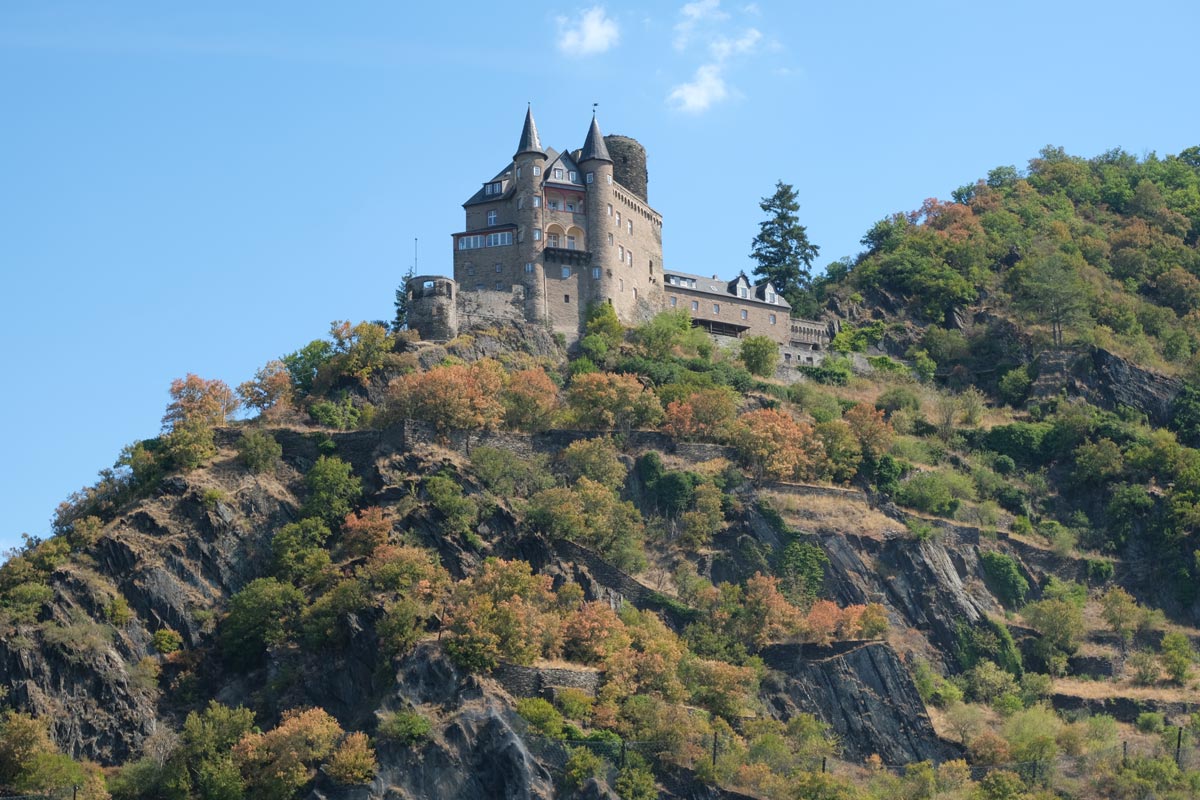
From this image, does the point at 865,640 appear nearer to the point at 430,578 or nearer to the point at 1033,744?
the point at 1033,744

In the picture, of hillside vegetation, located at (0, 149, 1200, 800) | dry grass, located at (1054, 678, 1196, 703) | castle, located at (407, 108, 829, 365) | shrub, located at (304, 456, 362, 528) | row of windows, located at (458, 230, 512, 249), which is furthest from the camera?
row of windows, located at (458, 230, 512, 249)

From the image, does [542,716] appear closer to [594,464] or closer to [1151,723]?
[594,464]

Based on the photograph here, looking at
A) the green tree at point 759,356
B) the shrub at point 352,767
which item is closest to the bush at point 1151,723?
the green tree at point 759,356

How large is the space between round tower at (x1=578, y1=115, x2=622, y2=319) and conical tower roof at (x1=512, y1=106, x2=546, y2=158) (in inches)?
114

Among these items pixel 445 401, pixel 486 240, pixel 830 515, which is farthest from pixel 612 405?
pixel 486 240

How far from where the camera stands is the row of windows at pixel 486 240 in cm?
11306

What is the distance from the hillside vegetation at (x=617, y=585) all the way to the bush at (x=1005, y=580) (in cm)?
15

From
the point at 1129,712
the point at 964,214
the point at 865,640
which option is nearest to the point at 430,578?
the point at 865,640

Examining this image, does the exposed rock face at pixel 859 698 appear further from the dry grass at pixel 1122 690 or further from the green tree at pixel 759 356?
the green tree at pixel 759 356

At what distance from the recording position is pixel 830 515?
9756 centimetres

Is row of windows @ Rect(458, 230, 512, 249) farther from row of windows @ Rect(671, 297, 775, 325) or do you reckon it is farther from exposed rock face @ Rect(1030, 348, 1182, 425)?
exposed rock face @ Rect(1030, 348, 1182, 425)

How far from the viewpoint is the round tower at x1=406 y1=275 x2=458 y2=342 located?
10688 cm

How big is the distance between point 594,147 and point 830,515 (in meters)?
29.3

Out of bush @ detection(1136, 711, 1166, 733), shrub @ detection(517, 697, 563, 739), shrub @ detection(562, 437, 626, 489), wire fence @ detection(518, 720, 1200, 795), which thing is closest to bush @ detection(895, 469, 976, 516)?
shrub @ detection(562, 437, 626, 489)
